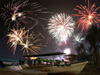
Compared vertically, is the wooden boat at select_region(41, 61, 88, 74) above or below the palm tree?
below

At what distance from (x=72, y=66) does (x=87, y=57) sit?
29250mm

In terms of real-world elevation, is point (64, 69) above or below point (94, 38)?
below

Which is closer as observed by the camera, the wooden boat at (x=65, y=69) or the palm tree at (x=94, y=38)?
the wooden boat at (x=65, y=69)

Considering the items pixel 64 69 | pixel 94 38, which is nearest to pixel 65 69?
pixel 64 69

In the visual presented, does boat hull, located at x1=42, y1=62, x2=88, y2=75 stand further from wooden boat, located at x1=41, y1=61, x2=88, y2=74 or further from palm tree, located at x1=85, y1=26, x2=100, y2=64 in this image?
palm tree, located at x1=85, y1=26, x2=100, y2=64

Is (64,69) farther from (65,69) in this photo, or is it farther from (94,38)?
(94,38)

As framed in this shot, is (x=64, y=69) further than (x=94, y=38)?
No

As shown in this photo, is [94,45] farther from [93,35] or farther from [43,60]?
[43,60]

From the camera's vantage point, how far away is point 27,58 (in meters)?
16.0

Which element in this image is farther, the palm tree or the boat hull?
the palm tree

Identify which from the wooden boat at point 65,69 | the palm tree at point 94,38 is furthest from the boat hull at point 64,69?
the palm tree at point 94,38

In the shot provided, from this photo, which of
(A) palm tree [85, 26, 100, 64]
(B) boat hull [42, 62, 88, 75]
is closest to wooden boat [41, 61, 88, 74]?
(B) boat hull [42, 62, 88, 75]

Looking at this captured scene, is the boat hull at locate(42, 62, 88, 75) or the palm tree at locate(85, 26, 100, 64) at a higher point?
the palm tree at locate(85, 26, 100, 64)

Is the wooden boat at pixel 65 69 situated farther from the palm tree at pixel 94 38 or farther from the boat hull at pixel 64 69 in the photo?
the palm tree at pixel 94 38
